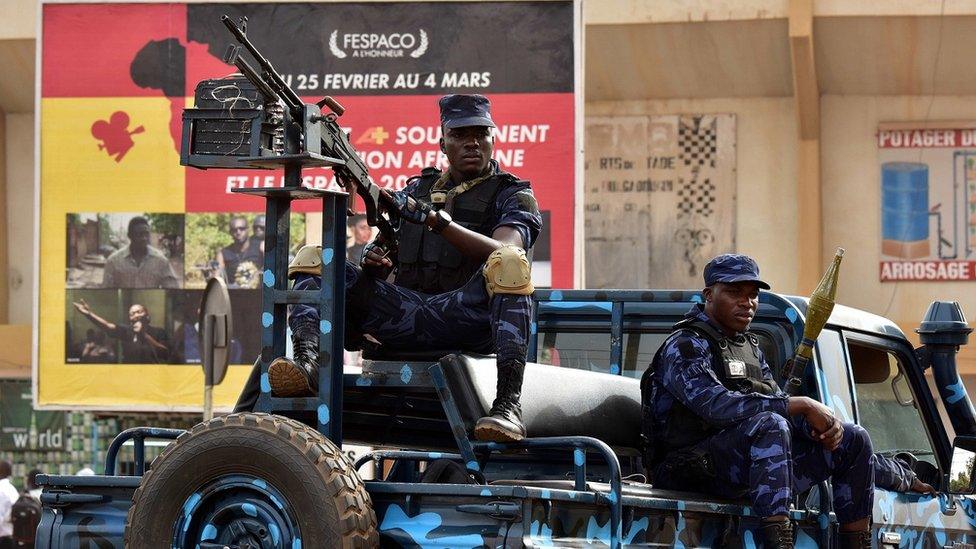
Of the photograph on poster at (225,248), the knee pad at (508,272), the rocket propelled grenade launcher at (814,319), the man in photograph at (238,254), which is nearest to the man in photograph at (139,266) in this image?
the photograph on poster at (225,248)

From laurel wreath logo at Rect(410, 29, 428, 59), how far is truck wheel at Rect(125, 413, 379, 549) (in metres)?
12.1

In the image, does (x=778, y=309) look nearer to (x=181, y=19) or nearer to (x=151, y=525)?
(x=151, y=525)

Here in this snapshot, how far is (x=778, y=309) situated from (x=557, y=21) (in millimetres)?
10086

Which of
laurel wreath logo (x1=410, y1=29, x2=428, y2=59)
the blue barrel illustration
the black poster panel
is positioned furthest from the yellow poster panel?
the blue barrel illustration

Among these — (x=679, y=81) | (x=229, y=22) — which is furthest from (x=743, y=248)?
(x=229, y=22)

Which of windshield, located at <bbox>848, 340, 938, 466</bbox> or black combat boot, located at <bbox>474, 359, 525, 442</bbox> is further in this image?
windshield, located at <bbox>848, 340, 938, 466</bbox>

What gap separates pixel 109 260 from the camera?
17.5 metres

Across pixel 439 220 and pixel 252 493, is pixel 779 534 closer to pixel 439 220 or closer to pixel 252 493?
pixel 439 220

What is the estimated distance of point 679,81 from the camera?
22.8 metres

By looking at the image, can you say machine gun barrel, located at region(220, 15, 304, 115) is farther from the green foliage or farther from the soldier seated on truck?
the green foliage

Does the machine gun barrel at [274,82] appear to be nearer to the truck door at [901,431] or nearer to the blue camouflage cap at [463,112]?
the blue camouflage cap at [463,112]

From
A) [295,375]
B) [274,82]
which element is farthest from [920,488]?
[274,82]

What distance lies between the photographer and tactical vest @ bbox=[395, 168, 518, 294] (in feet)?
21.2

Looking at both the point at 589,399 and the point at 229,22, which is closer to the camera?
the point at 229,22
